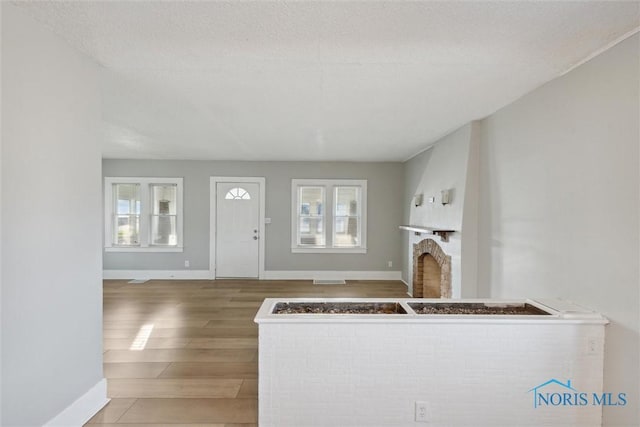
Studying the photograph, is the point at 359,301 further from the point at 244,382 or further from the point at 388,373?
the point at 244,382

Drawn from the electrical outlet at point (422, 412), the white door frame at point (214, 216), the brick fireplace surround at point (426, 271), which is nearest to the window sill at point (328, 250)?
the white door frame at point (214, 216)

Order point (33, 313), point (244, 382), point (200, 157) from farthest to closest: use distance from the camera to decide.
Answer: point (200, 157) < point (244, 382) < point (33, 313)

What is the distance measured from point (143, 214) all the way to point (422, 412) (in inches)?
244

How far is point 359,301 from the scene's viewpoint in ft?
7.48

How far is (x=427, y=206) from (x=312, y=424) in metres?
3.67

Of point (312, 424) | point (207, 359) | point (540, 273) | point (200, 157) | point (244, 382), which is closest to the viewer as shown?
point (312, 424)

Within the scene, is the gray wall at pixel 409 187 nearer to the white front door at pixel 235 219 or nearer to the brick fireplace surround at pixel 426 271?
the brick fireplace surround at pixel 426 271

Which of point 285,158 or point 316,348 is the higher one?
point 285,158

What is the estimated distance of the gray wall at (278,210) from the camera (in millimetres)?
6316

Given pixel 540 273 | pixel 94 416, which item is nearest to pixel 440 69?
pixel 540 273

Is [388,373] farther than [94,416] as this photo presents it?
No

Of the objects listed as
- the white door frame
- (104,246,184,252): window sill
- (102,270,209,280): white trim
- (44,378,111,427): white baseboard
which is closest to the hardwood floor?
(44,378,111,427): white baseboard

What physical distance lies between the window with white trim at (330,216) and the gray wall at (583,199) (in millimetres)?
3550

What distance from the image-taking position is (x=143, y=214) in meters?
6.33
